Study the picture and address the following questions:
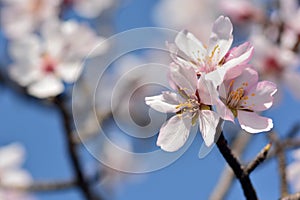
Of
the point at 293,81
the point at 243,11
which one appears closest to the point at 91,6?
the point at 243,11

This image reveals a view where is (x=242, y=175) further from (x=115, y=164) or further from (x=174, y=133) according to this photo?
(x=115, y=164)

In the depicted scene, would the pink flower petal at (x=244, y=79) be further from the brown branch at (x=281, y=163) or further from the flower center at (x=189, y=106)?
the brown branch at (x=281, y=163)

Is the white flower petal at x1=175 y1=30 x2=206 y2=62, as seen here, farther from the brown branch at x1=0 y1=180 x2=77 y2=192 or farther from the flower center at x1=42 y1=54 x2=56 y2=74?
the flower center at x1=42 y1=54 x2=56 y2=74

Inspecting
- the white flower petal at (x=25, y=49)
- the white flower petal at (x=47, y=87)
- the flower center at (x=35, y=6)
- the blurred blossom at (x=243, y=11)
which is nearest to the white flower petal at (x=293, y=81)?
the blurred blossom at (x=243, y=11)

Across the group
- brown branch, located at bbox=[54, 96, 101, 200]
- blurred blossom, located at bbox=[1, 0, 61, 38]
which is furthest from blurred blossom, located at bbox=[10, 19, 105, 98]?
brown branch, located at bbox=[54, 96, 101, 200]

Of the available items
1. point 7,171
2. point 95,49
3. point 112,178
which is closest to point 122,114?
point 95,49

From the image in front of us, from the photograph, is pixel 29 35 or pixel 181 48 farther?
pixel 29 35

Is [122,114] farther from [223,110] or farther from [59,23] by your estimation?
[223,110]
